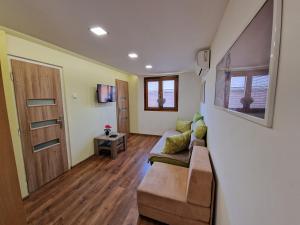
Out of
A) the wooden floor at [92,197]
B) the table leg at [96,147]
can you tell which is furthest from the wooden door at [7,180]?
the table leg at [96,147]

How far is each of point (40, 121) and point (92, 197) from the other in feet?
4.73

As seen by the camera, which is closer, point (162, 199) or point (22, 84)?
point (162, 199)

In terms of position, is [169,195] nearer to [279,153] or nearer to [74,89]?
[279,153]

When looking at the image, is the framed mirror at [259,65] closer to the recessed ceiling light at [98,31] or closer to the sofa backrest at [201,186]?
the sofa backrest at [201,186]

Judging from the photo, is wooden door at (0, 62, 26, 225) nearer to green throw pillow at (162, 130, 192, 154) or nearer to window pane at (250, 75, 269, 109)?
window pane at (250, 75, 269, 109)

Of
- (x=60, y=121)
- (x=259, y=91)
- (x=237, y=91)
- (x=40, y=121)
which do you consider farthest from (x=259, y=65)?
(x=60, y=121)

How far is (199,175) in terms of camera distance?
1.25m

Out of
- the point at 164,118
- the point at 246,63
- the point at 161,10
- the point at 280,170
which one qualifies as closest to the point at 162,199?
the point at 280,170

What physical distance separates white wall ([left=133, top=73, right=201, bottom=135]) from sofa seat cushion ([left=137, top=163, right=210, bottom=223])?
284 cm

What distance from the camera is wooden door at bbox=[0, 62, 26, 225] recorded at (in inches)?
35.5

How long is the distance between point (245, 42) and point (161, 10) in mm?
886

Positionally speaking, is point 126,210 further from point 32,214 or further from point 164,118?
point 164,118

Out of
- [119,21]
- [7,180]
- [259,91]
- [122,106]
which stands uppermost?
[119,21]

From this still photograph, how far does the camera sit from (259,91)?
1.77ft
